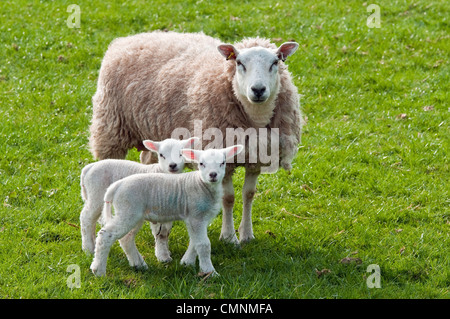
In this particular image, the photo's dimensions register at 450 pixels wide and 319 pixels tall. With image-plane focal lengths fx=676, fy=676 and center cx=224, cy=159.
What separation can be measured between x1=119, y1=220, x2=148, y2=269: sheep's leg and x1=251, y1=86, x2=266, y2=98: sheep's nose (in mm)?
1396

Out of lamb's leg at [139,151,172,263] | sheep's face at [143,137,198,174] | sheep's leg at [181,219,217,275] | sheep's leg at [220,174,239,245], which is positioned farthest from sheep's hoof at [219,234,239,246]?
sheep's face at [143,137,198,174]

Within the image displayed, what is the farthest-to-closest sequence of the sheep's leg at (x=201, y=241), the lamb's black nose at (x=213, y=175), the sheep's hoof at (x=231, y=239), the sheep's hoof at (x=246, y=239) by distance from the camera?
the sheep's hoof at (x=246, y=239) < the sheep's hoof at (x=231, y=239) < the sheep's leg at (x=201, y=241) < the lamb's black nose at (x=213, y=175)

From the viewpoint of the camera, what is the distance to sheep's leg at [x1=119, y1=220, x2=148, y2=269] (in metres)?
5.36

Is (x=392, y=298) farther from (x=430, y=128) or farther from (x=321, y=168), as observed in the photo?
(x=430, y=128)

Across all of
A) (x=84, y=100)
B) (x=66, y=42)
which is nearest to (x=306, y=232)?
(x=84, y=100)

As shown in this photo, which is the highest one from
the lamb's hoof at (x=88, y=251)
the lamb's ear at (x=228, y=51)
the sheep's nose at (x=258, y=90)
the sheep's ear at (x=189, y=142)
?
the lamb's ear at (x=228, y=51)

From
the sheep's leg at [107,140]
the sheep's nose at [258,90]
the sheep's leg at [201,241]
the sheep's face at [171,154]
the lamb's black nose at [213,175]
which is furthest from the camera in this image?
the sheep's leg at [107,140]

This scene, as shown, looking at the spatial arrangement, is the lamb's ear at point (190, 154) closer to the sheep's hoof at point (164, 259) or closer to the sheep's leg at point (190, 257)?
the sheep's leg at point (190, 257)

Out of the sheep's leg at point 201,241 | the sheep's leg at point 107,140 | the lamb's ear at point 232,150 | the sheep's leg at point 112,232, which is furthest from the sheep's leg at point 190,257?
the sheep's leg at point 107,140

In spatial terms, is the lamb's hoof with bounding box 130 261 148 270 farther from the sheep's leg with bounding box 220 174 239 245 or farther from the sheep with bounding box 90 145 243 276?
the sheep's leg with bounding box 220 174 239 245

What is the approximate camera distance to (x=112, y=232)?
16.6ft

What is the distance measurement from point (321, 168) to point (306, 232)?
1458mm

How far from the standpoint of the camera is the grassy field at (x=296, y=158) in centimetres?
531

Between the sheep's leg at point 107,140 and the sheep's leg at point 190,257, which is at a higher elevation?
the sheep's leg at point 107,140
